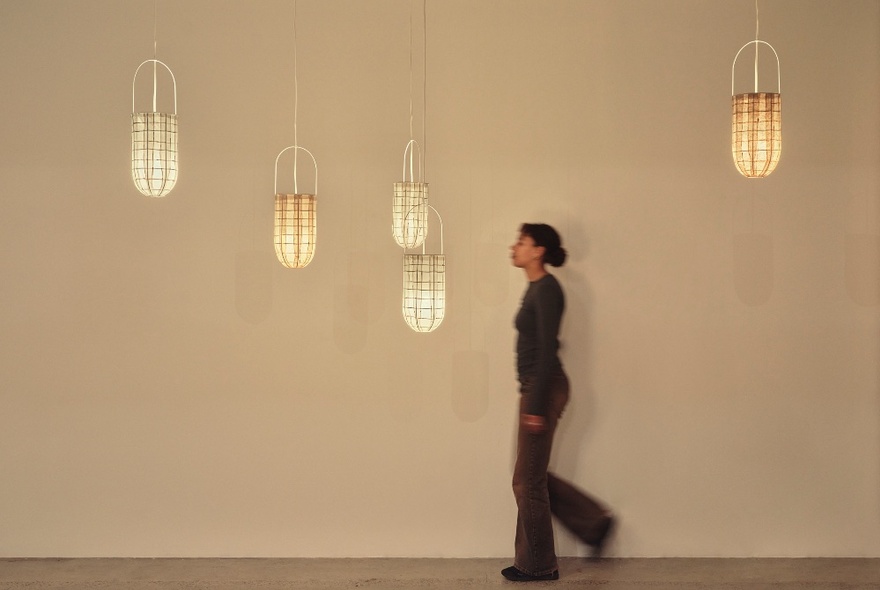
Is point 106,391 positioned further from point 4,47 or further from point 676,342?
point 676,342

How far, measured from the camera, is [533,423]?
3.48m

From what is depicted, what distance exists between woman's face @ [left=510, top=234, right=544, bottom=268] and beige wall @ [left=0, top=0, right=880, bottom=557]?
0.32 meters

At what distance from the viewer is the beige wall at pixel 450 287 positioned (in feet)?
12.8

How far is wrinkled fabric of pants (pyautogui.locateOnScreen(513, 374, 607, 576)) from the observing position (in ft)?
11.7

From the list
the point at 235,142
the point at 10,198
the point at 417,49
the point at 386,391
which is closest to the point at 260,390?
the point at 386,391

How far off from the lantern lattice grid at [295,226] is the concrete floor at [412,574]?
4.33 feet

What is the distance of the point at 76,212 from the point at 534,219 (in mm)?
1996

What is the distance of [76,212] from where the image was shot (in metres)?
3.90

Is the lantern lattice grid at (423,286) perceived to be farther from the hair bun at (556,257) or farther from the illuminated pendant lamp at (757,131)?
the illuminated pendant lamp at (757,131)

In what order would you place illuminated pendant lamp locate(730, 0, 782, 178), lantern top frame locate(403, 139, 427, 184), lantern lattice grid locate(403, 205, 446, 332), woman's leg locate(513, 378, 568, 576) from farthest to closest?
lantern top frame locate(403, 139, 427, 184), woman's leg locate(513, 378, 568, 576), lantern lattice grid locate(403, 205, 446, 332), illuminated pendant lamp locate(730, 0, 782, 178)

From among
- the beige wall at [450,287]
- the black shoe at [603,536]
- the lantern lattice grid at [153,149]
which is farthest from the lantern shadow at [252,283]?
the black shoe at [603,536]

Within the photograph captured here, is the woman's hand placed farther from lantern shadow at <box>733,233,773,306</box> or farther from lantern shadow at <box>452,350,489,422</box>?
lantern shadow at <box>733,233,773,306</box>

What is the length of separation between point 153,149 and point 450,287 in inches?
53.8

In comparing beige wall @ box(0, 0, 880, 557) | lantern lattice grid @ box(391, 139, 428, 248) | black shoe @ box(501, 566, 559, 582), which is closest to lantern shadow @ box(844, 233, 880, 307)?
beige wall @ box(0, 0, 880, 557)
